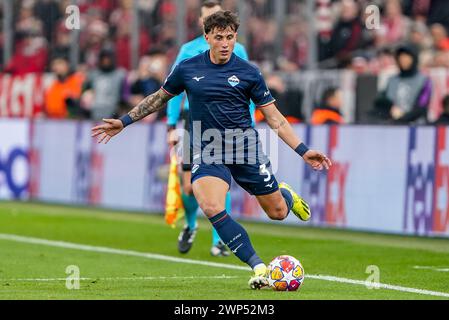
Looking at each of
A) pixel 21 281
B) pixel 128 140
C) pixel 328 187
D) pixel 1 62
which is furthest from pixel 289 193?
pixel 1 62

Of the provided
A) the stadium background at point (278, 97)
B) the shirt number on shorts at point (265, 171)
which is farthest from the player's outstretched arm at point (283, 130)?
the stadium background at point (278, 97)

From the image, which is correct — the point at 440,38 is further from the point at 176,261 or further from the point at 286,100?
the point at 176,261

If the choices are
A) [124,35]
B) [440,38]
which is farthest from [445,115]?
[124,35]

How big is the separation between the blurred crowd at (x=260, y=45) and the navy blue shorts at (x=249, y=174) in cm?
616

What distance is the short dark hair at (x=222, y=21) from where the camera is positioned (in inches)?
407

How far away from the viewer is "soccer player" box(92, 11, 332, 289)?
10.4m

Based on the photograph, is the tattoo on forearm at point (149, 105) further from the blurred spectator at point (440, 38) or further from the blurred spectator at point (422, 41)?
the blurred spectator at point (440, 38)

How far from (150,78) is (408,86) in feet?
16.5

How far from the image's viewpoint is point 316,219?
55.6 feet

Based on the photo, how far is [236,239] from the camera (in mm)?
10219

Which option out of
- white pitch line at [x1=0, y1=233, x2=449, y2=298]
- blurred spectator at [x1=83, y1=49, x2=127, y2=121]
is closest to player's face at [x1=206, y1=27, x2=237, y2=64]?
white pitch line at [x1=0, y1=233, x2=449, y2=298]

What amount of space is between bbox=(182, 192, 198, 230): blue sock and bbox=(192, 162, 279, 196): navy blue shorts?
10.1ft

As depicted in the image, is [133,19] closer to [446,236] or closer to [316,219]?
[316,219]

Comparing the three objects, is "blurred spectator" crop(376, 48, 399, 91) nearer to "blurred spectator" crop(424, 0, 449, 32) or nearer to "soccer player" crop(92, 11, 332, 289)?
"blurred spectator" crop(424, 0, 449, 32)
